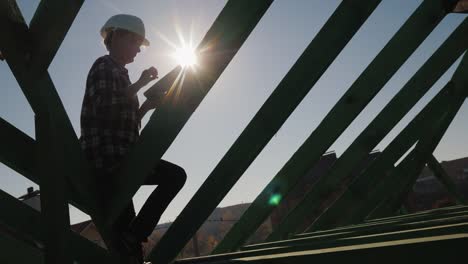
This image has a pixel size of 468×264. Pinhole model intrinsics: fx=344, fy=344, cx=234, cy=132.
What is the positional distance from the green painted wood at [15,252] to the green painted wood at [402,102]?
9.73ft

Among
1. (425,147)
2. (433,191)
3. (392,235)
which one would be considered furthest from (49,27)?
(433,191)

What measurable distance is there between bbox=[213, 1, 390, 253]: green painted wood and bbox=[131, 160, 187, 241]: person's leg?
3.59 feet

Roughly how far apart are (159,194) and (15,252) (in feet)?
2.93

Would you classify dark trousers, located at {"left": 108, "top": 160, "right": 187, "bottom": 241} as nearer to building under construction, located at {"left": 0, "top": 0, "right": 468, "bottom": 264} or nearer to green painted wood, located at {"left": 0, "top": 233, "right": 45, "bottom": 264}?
building under construction, located at {"left": 0, "top": 0, "right": 468, "bottom": 264}

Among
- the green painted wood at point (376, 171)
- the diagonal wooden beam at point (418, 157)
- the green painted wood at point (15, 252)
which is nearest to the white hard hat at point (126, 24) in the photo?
the green painted wood at point (15, 252)

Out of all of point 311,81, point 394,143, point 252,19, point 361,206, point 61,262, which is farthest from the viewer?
point 361,206

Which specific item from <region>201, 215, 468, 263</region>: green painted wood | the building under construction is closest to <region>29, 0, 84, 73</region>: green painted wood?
the building under construction

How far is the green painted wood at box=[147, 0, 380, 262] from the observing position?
78.5 inches

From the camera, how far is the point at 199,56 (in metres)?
1.53

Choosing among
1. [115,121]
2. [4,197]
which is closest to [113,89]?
[115,121]

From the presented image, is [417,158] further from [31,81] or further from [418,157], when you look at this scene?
[31,81]

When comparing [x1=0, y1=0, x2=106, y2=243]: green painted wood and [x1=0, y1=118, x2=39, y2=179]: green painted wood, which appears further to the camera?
[x1=0, y1=118, x2=39, y2=179]: green painted wood

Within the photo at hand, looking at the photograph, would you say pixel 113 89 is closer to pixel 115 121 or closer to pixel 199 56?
pixel 115 121

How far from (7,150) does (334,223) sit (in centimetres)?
357
